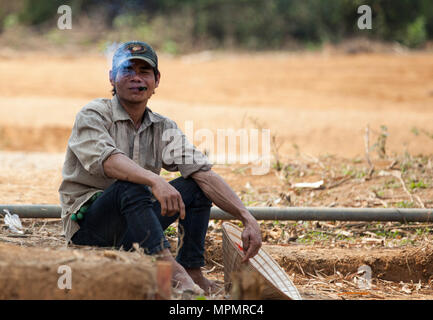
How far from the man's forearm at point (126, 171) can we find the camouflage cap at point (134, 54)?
51 cm

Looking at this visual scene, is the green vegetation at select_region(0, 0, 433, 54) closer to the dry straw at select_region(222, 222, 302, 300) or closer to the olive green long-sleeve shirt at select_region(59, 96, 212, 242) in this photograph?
the olive green long-sleeve shirt at select_region(59, 96, 212, 242)

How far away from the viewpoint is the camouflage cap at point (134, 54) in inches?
122

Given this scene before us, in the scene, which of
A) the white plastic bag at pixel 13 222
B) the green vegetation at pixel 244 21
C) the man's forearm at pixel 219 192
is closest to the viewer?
the man's forearm at pixel 219 192

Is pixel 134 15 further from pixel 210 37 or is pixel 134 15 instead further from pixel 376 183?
pixel 376 183

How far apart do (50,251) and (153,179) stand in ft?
1.71

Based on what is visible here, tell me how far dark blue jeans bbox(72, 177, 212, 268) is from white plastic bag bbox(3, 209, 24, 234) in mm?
811

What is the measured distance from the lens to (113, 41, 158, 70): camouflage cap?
122 inches

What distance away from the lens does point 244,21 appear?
15.3m

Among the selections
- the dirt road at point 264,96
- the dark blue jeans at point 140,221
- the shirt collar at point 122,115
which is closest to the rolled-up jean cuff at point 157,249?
the dark blue jeans at point 140,221

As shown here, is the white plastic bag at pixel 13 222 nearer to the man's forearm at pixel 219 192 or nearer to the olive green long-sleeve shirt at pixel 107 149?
the olive green long-sleeve shirt at pixel 107 149

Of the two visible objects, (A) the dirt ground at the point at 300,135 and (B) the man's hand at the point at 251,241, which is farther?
(A) the dirt ground at the point at 300,135

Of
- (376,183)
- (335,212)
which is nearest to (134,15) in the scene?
(376,183)

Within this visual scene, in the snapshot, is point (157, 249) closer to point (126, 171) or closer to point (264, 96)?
point (126, 171)
